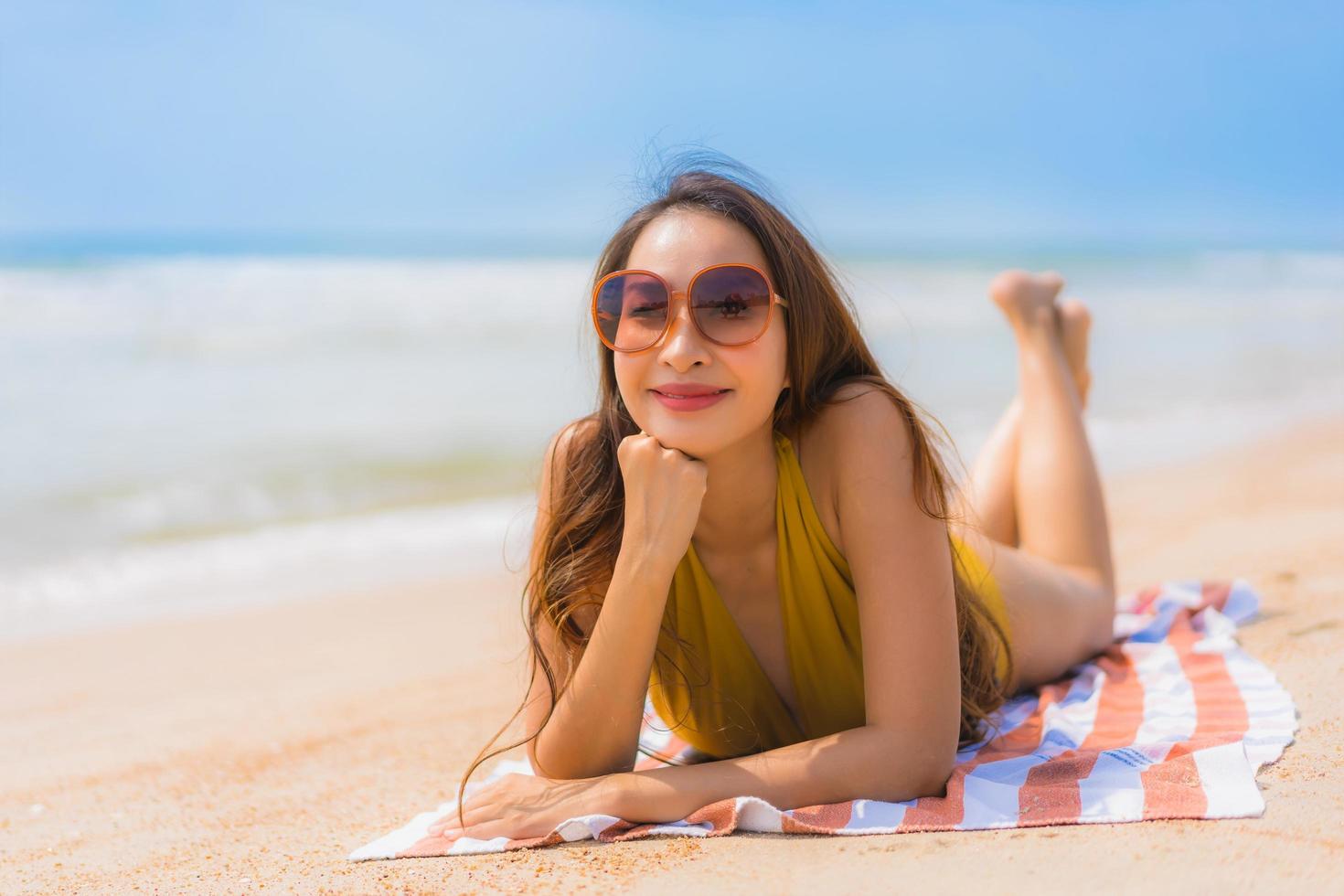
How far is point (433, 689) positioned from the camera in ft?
15.1

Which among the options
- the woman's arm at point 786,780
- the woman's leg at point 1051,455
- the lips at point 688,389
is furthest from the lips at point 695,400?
the woman's leg at point 1051,455

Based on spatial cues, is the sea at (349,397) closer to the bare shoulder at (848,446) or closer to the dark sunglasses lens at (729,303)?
the bare shoulder at (848,446)

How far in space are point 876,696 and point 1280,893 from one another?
0.90m

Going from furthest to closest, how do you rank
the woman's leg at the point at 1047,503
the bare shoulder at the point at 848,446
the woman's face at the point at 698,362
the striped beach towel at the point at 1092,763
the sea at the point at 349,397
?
1. the sea at the point at 349,397
2. the woman's leg at the point at 1047,503
3. the bare shoulder at the point at 848,446
4. the woman's face at the point at 698,362
5. the striped beach towel at the point at 1092,763

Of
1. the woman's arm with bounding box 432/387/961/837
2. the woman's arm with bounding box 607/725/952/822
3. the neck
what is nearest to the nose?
the neck

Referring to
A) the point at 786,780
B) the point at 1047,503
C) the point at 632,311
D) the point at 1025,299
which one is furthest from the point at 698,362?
the point at 1025,299

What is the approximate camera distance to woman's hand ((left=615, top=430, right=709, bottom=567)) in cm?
266

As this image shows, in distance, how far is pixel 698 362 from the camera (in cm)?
261

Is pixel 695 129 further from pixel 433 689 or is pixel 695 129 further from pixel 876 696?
pixel 433 689

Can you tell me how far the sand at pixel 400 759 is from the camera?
2.27 m

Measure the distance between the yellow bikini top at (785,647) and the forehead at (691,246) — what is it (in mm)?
506

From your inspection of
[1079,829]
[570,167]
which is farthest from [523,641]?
[570,167]

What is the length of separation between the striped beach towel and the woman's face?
0.83m

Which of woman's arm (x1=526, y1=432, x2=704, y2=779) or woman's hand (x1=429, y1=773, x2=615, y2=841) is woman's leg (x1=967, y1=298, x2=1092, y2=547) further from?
woman's hand (x1=429, y1=773, x2=615, y2=841)
